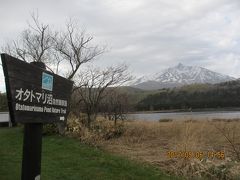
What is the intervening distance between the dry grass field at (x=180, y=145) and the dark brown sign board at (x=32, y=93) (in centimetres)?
422

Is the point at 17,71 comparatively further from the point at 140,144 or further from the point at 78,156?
the point at 140,144

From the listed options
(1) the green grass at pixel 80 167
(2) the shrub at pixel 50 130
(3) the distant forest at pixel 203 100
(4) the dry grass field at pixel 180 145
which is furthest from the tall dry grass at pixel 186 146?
(3) the distant forest at pixel 203 100

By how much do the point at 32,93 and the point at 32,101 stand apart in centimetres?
9

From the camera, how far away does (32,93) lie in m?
→ 4.28

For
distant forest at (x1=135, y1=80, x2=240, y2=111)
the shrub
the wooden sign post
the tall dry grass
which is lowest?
the tall dry grass

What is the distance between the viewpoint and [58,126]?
62.8 feet

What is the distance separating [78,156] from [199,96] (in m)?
74.7

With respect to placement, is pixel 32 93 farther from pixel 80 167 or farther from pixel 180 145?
pixel 180 145

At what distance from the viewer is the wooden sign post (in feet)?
12.6

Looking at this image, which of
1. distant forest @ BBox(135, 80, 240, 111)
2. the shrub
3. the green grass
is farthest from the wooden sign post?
distant forest @ BBox(135, 80, 240, 111)
